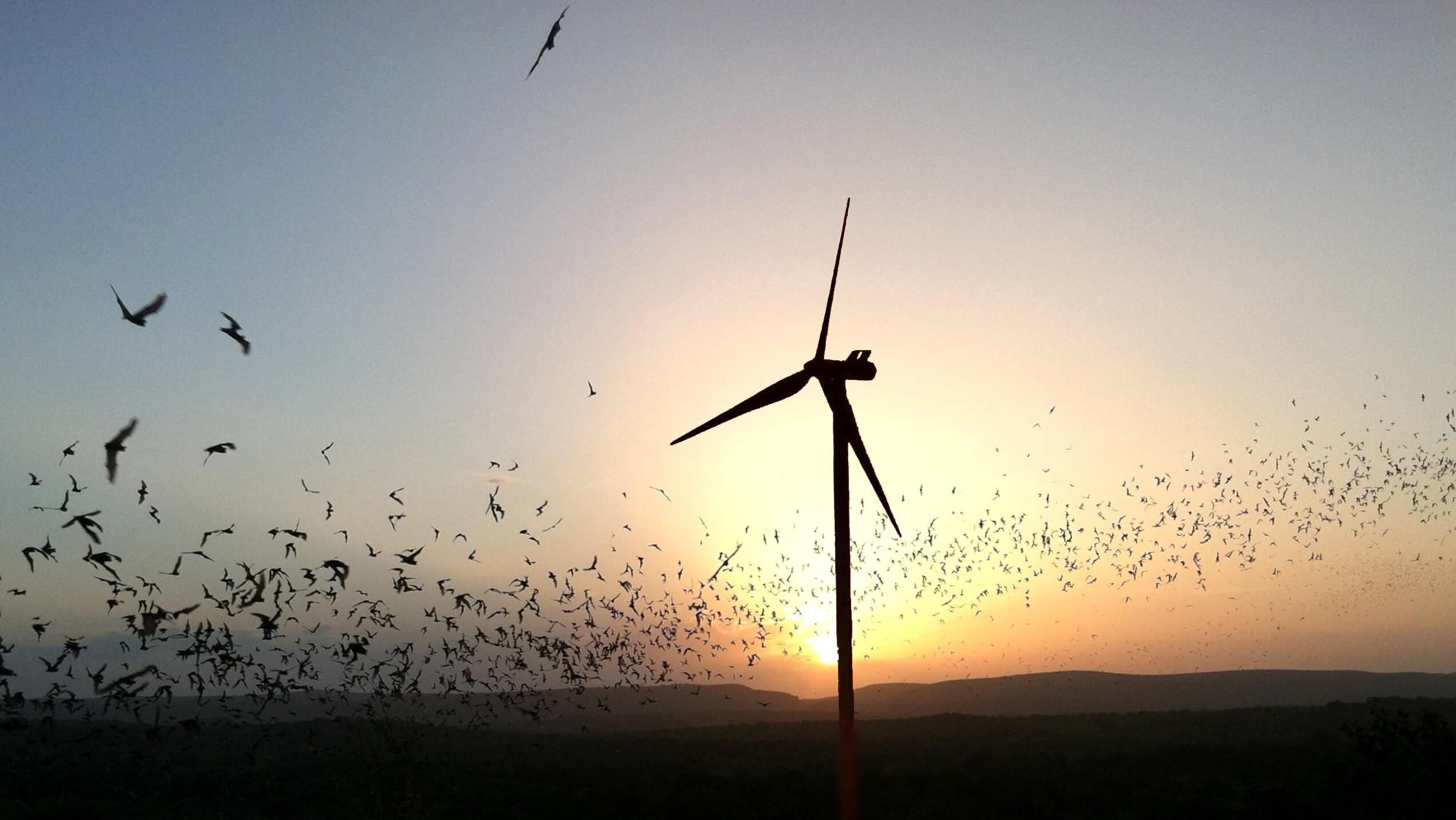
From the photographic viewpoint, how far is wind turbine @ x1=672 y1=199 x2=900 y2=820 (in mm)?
24828

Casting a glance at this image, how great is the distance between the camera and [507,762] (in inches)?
2891

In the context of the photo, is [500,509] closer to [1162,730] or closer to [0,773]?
[0,773]

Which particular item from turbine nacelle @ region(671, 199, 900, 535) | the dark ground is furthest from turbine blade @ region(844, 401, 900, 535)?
the dark ground

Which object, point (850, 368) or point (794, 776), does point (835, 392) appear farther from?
point (794, 776)

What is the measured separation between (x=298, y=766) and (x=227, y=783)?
7310 mm

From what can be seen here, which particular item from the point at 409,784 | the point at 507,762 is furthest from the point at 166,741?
the point at 409,784

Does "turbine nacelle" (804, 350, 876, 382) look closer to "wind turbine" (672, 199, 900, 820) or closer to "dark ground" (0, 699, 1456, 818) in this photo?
"wind turbine" (672, 199, 900, 820)

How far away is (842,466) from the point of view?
91.8 feet

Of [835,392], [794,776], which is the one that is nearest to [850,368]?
[835,392]

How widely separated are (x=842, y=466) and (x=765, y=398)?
5.43 meters

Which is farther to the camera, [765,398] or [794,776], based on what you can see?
[794,776]

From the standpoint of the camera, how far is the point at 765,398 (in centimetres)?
3281

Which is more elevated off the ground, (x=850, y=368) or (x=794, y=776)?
(x=850, y=368)

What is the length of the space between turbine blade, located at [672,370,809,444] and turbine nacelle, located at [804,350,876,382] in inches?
34.9
